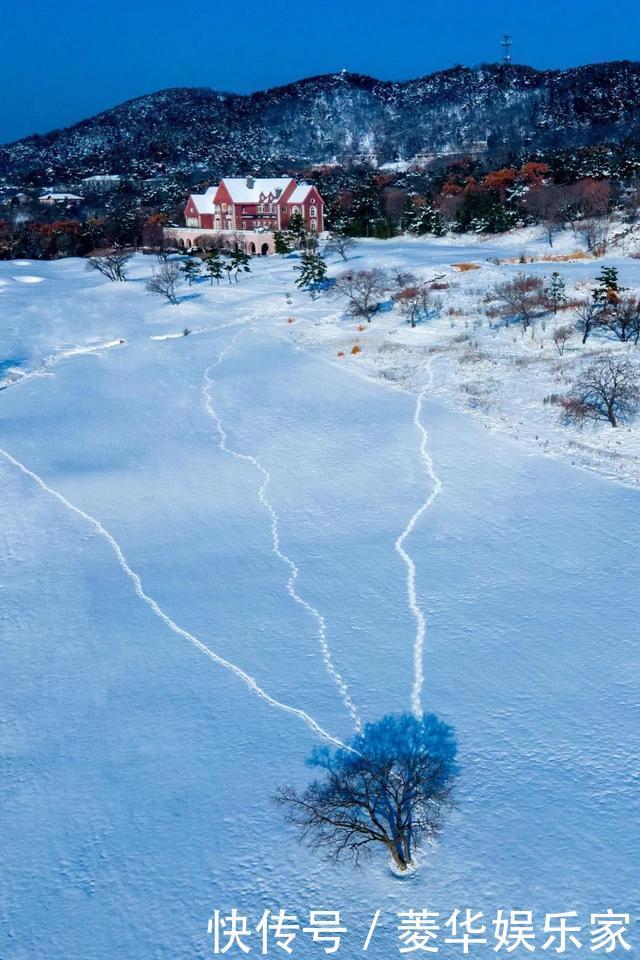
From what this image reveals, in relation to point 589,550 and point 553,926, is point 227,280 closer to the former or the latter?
point 589,550

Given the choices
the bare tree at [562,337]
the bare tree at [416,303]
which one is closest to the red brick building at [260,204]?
the bare tree at [416,303]

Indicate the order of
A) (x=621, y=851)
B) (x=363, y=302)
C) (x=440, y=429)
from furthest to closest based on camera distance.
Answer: (x=363, y=302) < (x=440, y=429) < (x=621, y=851)

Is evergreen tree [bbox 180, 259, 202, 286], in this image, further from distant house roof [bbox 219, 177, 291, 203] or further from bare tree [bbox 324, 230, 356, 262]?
distant house roof [bbox 219, 177, 291, 203]

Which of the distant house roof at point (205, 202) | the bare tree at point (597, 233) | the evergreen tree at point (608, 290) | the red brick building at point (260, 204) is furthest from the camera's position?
the distant house roof at point (205, 202)

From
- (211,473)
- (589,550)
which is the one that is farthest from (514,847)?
(211,473)

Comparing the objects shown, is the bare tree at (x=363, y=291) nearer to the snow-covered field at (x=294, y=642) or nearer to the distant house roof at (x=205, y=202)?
the snow-covered field at (x=294, y=642)

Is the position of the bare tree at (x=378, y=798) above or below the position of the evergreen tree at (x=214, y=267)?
below

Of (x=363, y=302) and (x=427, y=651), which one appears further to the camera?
(x=363, y=302)
